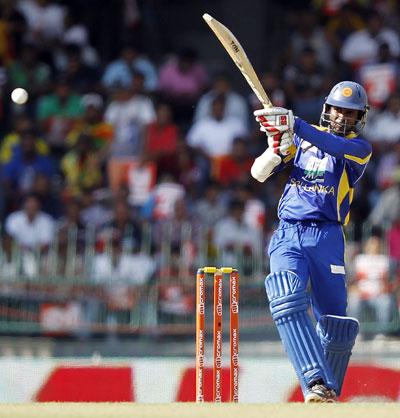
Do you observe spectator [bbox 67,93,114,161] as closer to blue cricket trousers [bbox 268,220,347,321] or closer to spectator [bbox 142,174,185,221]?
spectator [bbox 142,174,185,221]

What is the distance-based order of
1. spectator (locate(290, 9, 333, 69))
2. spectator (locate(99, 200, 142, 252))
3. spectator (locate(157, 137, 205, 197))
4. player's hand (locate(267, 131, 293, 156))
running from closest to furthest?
1. player's hand (locate(267, 131, 293, 156))
2. spectator (locate(99, 200, 142, 252))
3. spectator (locate(157, 137, 205, 197))
4. spectator (locate(290, 9, 333, 69))

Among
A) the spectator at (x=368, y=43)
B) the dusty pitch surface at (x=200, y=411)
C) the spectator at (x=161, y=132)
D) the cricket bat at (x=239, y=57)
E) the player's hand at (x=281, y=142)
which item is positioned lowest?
the dusty pitch surface at (x=200, y=411)

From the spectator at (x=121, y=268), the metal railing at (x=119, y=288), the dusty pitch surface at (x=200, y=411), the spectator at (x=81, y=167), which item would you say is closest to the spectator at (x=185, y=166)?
the spectator at (x=81, y=167)

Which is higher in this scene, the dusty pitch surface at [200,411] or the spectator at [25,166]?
the spectator at [25,166]

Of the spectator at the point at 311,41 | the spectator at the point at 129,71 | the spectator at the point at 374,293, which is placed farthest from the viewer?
the spectator at the point at 311,41

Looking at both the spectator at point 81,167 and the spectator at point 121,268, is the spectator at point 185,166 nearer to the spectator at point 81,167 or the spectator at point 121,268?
the spectator at point 81,167

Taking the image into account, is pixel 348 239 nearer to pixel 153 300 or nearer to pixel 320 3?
pixel 153 300

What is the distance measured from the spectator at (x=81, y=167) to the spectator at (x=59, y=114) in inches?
19.7

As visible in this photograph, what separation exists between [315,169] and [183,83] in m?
7.62

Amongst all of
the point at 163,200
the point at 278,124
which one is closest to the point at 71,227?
the point at 163,200

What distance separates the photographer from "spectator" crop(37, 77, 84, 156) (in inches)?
591

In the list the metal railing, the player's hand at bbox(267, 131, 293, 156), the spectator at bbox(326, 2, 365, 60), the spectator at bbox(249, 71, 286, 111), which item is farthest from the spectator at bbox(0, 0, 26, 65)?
the player's hand at bbox(267, 131, 293, 156)

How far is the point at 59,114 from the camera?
15125 mm

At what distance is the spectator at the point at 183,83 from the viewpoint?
15.4m
